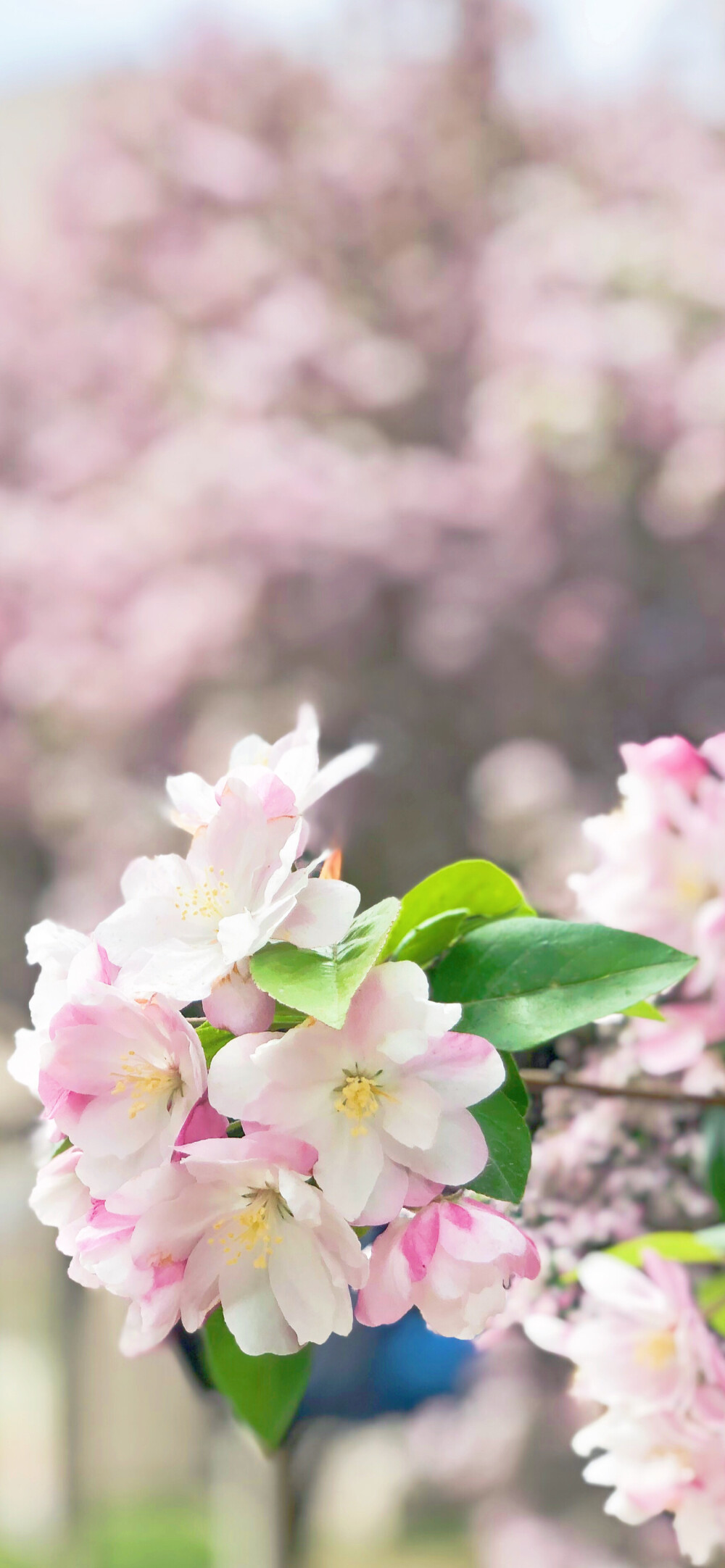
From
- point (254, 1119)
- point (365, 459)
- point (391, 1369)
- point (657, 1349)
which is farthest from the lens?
point (365, 459)

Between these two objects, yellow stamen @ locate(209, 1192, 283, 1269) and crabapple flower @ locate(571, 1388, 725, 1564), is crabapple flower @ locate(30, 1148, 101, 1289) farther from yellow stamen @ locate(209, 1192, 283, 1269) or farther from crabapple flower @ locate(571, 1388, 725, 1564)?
crabapple flower @ locate(571, 1388, 725, 1564)

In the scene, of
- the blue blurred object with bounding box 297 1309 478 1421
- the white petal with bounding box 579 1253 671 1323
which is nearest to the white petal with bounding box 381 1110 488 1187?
the white petal with bounding box 579 1253 671 1323

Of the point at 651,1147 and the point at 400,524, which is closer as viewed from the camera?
the point at 651,1147

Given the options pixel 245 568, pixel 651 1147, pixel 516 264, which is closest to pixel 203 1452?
pixel 651 1147

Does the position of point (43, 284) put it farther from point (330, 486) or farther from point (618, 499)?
point (618, 499)

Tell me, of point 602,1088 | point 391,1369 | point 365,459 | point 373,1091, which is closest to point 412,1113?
point 373,1091

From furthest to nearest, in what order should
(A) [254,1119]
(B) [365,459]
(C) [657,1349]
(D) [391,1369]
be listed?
(B) [365,459] < (D) [391,1369] < (C) [657,1349] < (A) [254,1119]

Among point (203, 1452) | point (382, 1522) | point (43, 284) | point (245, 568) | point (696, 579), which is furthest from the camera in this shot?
point (43, 284)

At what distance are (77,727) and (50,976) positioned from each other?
1.09 m

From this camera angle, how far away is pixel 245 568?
4.18 ft

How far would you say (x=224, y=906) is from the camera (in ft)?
0.67

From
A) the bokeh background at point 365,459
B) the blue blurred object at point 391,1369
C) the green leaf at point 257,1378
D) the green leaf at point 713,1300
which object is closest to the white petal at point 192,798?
the green leaf at point 257,1378

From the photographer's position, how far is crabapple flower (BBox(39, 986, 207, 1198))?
194 millimetres

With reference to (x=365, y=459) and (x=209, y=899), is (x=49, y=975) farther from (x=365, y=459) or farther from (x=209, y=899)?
(x=365, y=459)
